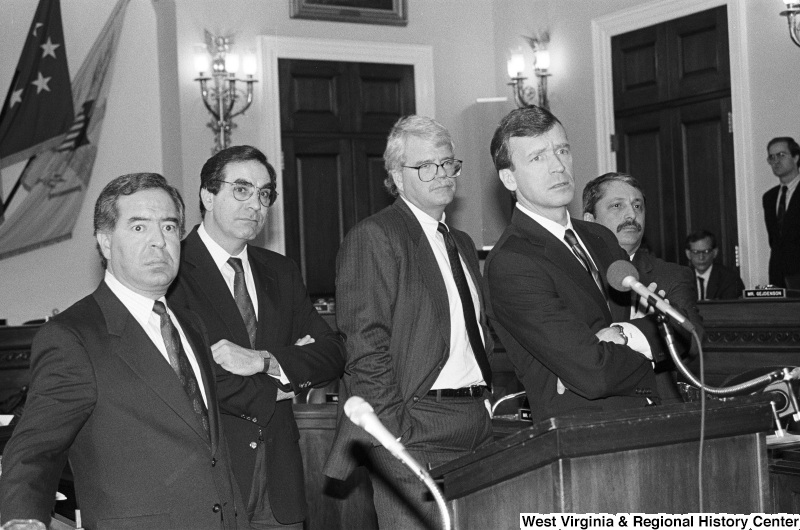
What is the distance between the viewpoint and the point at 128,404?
101 inches

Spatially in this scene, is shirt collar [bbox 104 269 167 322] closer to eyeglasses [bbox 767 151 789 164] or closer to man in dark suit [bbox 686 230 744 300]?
man in dark suit [bbox 686 230 744 300]

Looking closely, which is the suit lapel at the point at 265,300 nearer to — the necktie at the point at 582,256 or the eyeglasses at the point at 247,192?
the eyeglasses at the point at 247,192

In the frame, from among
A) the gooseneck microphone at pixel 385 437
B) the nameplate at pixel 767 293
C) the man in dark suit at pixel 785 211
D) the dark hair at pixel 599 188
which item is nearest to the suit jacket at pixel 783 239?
the man in dark suit at pixel 785 211

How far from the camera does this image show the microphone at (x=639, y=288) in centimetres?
224

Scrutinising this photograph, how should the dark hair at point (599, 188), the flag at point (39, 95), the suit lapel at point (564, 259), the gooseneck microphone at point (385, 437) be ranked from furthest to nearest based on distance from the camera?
1. the flag at point (39, 95)
2. the dark hair at point (599, 188)
3. the suit lapel at point (564, 259)
4. the gooseneck microphone at point (385, 437)

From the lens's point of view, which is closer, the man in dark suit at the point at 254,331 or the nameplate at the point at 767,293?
the man in dark suit at the point at 254,331

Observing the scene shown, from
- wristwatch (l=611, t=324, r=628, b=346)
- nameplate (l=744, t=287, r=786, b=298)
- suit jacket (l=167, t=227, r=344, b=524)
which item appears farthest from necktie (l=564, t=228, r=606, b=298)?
nameplate (l=744, t=287, r=786, b=298)

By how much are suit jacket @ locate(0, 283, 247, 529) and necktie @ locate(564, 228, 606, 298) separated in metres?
1.13

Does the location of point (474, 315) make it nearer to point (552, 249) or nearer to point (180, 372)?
point (552, 249)

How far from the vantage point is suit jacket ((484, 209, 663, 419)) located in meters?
2.83

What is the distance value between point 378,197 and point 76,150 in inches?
109

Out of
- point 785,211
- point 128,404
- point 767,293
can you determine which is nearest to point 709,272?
point 785,211

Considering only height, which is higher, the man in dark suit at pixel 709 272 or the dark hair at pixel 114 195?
the dark hair at pixel 114 195

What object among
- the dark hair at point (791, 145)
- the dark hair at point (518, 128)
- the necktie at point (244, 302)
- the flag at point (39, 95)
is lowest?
the necktie at point (244, 302)
